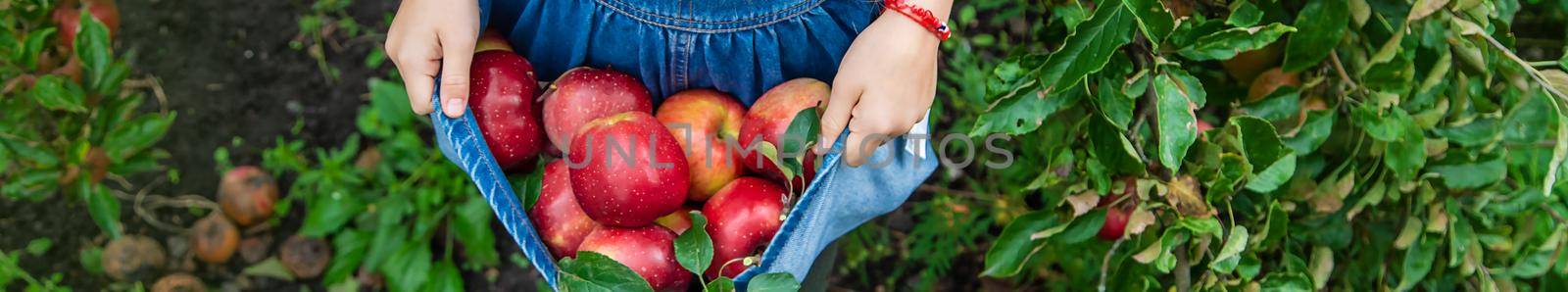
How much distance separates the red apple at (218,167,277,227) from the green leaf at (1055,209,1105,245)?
1.15 metres

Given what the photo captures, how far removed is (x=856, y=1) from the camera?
845 mm

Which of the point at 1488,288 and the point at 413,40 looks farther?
the point at 1488,288

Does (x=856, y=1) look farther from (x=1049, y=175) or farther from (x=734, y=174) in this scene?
(x=1049, y=175)

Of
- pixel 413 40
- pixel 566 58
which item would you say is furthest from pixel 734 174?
pixel 413 40

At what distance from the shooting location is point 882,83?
0.73 metres

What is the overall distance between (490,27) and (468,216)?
1.93 ft

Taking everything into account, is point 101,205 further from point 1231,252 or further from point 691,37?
point 1231,252

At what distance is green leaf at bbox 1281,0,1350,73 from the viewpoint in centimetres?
93

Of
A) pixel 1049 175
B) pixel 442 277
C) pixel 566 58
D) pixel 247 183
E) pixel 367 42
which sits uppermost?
pixel 566 58

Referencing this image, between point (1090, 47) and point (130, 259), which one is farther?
point (130, 259)

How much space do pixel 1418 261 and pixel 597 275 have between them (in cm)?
82

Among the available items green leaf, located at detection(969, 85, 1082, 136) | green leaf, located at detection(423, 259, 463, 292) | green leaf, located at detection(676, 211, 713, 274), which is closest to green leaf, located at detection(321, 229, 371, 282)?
green leaf, located at detection(423, 259, 463, 292)

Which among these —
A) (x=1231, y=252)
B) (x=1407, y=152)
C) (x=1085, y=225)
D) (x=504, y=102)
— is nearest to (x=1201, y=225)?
(x=1231, y=252)

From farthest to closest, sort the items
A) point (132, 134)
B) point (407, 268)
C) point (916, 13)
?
point (407, 268)
point (132, 134)
point (916, 13)
